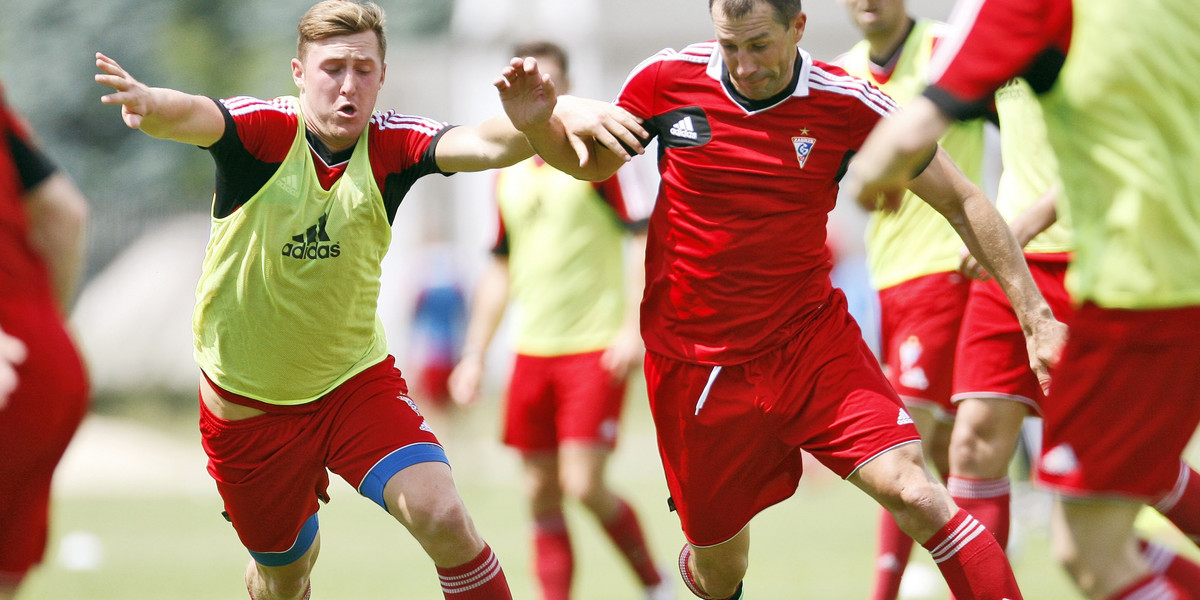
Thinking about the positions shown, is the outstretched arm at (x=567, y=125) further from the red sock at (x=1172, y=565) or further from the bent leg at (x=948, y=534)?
the red sock at (x=1172, y=565)

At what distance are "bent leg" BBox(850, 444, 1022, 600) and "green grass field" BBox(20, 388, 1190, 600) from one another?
2.66 metres

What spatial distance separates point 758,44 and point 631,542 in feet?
10.7

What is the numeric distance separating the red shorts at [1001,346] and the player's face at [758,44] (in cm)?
154

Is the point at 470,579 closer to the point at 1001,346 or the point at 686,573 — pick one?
the point at 686,573

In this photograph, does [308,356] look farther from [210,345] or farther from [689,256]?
[689,256]

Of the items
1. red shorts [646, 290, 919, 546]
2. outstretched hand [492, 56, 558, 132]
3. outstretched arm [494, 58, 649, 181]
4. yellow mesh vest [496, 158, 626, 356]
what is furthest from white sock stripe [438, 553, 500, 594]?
yellow mesh vest [496, 158, 626, 356]

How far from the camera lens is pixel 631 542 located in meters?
6.94

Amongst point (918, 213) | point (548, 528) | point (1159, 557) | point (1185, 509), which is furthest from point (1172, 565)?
point (548, 528)

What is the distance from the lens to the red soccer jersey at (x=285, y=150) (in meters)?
4.59

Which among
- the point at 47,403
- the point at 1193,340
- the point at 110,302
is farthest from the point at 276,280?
the point at 110,302

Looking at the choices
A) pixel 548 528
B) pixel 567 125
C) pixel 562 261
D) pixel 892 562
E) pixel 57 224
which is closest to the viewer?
pixel 57 224

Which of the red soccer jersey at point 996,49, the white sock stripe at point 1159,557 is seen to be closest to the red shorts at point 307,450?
the red soccer jersey at point 996,49

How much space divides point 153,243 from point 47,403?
20417 millimetres

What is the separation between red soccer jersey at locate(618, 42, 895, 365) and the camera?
187 inches
